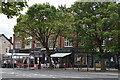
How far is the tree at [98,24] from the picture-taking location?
97.2ft

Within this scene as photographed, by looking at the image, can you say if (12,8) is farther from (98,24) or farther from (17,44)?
(17,44)

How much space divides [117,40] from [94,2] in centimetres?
625

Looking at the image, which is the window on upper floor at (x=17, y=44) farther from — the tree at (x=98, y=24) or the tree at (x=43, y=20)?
the tree at (x=98, y=24)

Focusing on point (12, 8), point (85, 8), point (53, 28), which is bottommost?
point (12, 8)

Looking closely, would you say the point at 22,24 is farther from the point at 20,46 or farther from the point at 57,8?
the point at 20,46

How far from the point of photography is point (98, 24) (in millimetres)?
30266

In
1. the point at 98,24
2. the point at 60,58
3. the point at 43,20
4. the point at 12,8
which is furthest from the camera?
the point at 60,58

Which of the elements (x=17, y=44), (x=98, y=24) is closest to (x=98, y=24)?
(x=98, y=24)

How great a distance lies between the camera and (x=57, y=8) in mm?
37406

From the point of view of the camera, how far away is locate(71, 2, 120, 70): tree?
2962 centimetres

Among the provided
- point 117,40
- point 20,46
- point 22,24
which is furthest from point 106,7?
point 20,46

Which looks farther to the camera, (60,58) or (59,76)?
(60,58)

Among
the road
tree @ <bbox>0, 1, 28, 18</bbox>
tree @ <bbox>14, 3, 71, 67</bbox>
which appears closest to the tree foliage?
tree @ <bbox>14, 3, 71, 67</bbox>

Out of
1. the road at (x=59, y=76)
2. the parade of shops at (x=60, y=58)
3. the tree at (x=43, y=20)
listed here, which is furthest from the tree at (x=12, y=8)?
the parade of shops at (x=60, y=58)
